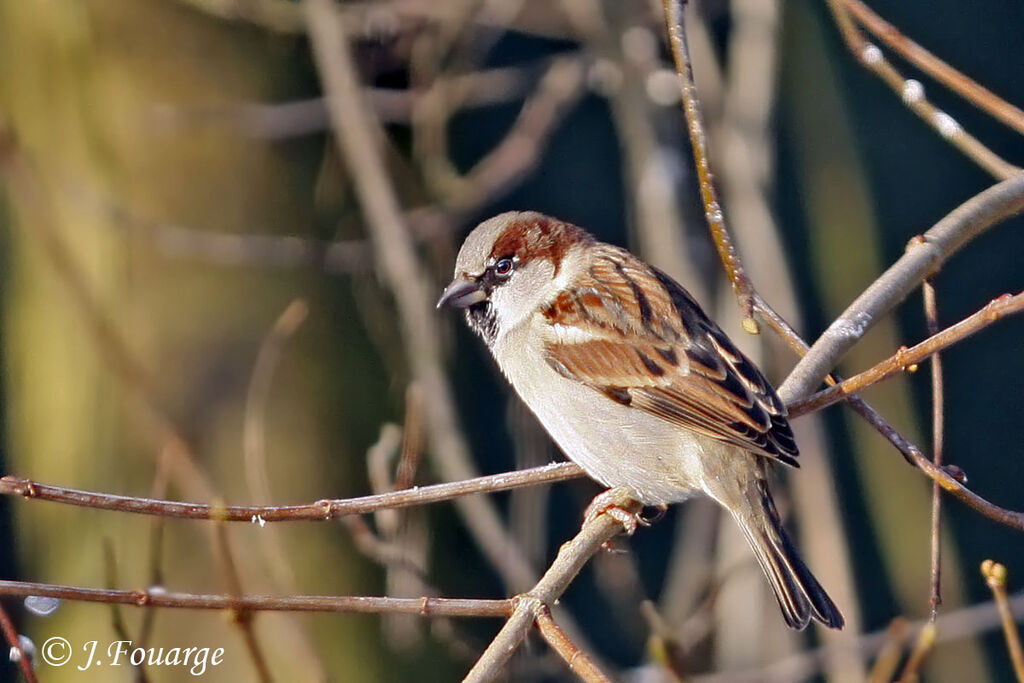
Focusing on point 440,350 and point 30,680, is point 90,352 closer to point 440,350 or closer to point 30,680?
point 440,350

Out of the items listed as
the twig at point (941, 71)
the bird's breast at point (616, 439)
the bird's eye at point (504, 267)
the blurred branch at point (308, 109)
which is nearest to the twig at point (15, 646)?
the bird's breast at point (616, 439)

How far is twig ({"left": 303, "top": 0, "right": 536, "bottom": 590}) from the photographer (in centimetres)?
370

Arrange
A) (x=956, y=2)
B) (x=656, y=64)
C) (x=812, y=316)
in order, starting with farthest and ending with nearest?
(x=956, y=2) → (x=812, y=316) → (x=656, y=64)

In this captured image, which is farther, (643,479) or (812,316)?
(812,316)

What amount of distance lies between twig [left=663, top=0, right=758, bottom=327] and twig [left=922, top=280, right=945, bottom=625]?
1.09ft

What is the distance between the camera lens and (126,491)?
360cm

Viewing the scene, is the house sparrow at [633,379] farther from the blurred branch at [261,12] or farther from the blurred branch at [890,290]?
the blurred branch at [261,12]

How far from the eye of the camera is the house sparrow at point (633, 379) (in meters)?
2.63

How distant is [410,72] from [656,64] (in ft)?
2.95

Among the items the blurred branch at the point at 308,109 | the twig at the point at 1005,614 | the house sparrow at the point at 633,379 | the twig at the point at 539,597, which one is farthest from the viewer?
the blurred branch at the point at 308,109

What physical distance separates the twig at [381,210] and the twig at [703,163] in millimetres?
1629

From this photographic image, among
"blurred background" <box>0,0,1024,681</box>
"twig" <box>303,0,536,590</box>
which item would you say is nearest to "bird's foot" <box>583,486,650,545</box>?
"blurred background" <box>0,0,1024,681</box>

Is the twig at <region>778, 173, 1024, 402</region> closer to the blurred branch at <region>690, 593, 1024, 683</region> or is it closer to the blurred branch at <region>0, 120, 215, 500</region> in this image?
the blurred branch at <region>690, 593, 1024, 683</region>

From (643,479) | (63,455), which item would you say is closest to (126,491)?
(63,455)
